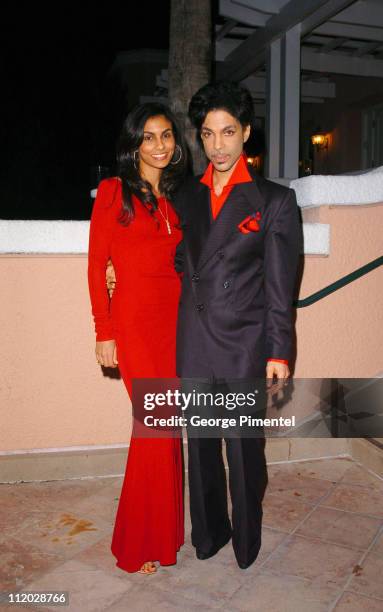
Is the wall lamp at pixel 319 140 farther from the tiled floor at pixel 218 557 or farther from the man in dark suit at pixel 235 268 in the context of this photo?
the man in dark suit at pixel 235 268

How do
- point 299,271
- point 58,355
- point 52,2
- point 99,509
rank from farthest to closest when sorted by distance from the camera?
point 52,2, point 299,271, point 58,355, point 99,509

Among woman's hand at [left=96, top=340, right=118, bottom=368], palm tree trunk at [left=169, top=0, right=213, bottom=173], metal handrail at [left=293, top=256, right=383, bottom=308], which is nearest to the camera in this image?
woman's hand at [left=96, top=340, right=118, bottom=368]

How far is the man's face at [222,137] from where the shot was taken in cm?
258

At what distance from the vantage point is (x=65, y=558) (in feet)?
9.72

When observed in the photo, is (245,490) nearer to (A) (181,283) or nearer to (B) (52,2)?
(A) (181,283)

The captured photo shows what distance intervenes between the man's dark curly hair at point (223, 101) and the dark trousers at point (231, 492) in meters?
1.46

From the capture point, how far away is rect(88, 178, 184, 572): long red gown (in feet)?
8.96

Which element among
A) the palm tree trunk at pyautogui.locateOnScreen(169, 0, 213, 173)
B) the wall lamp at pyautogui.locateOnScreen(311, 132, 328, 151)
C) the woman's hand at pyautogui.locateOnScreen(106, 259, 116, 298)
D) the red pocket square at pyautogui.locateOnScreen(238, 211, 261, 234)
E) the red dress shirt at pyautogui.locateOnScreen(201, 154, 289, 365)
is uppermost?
the wall lamp at pyautogui.locateOnScreen(311, 132, 328, 151)

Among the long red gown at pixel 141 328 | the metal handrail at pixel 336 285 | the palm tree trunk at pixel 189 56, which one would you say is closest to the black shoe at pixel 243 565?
the long red gown at pixel 141 328

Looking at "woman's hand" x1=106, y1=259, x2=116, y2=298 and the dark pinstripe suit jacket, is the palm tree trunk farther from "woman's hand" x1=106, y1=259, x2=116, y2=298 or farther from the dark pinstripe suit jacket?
the dark pinstripe suit jacket

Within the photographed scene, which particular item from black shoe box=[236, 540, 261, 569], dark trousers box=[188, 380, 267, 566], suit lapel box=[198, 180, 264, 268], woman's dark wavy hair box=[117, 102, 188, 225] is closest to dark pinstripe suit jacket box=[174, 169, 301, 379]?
suit lapel box=[198, 180, 264, 268]

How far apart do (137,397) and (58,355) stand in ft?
4.00

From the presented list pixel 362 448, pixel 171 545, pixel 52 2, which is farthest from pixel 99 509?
pixel 52 2

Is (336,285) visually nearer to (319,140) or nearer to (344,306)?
(344,306)
